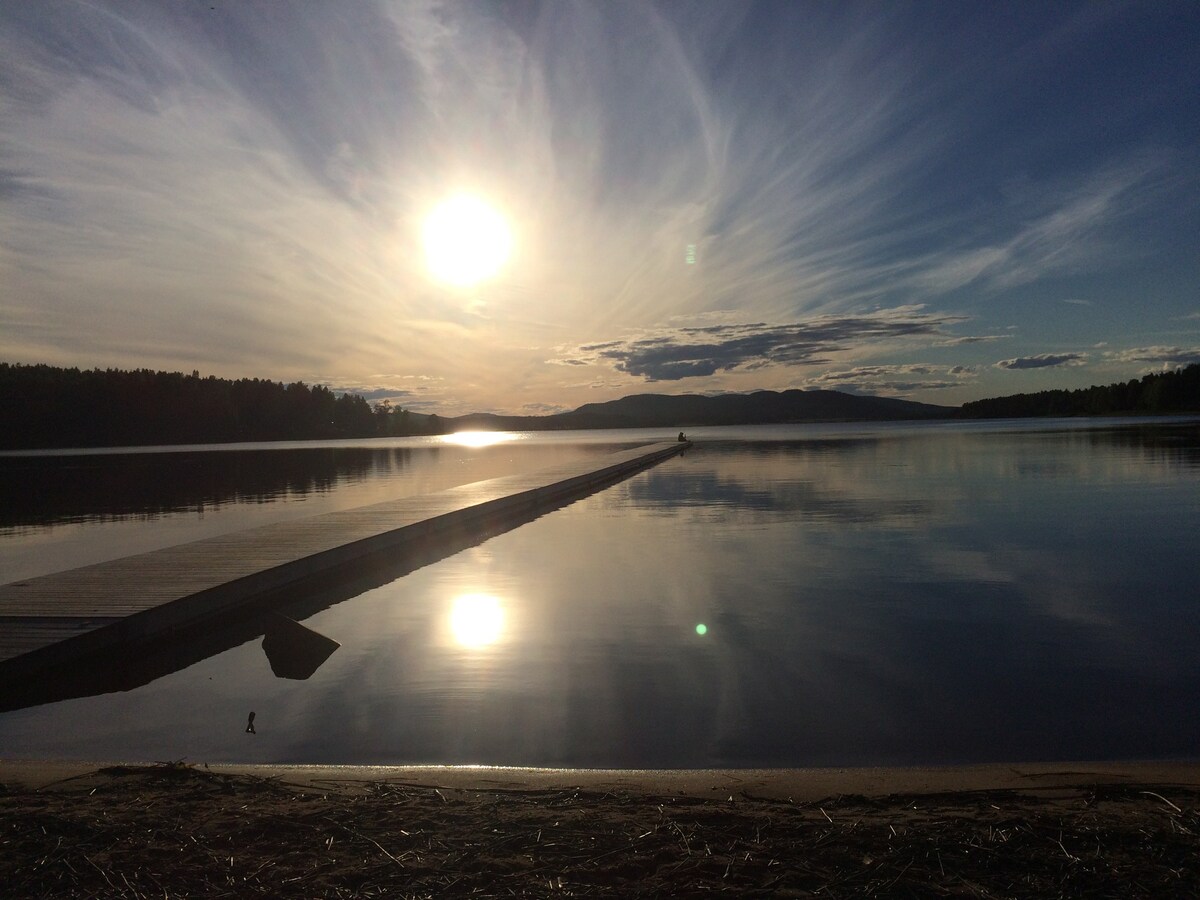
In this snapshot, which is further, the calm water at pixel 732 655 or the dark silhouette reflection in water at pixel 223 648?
the dark silhouette reflection in water at pixel 223 648

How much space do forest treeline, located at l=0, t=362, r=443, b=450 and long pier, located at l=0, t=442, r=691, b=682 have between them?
7409cm

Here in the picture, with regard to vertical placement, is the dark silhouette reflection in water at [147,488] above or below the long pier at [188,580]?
below

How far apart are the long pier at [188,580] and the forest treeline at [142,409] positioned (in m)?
74.1

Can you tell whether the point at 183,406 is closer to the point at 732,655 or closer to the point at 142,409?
the point at 142,409

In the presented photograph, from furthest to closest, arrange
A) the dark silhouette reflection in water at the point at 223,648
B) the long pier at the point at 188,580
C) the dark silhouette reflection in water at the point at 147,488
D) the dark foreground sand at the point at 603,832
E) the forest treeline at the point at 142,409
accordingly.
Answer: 1. the forest treeline at the point at 142,409
2. the dark silhouette reflection in water at the point at 147,488
3. the long pier at the point at 188,580
4. the dark silhouette reflection in water at the point at 223,648
5. the dark foreground sand at the point at 603,832

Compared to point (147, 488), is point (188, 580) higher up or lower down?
higher up

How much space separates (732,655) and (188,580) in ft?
17.4

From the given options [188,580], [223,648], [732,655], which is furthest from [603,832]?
[188,580]

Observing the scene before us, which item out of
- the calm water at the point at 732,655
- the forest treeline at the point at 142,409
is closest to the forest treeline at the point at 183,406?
the forest treeline at the point at 142,409

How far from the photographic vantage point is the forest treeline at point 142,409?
72.7 meters

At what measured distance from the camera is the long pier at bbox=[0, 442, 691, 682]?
20.1ft

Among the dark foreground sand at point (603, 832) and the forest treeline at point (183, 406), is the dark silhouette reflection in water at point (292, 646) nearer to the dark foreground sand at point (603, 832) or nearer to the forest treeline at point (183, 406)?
the dark foreground sand at point (603, 832)

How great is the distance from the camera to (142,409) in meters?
80.8

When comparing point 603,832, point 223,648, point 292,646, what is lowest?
point 223,648
